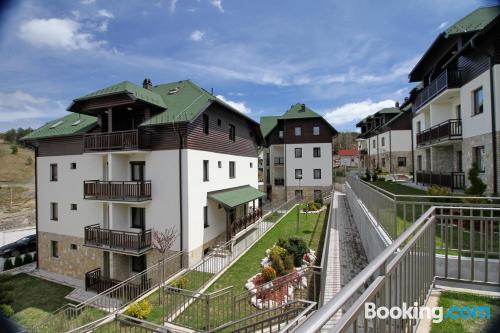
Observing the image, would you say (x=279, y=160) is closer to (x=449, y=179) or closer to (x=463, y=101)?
(x=449, y=179)

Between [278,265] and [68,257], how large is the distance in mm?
13514

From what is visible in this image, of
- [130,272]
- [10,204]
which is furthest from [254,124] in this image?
[10,204]

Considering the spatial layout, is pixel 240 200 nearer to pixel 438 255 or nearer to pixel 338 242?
pixel 338 242

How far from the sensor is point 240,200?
15.8m

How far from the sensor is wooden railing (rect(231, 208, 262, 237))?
16.2 m

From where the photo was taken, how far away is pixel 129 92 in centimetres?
1210

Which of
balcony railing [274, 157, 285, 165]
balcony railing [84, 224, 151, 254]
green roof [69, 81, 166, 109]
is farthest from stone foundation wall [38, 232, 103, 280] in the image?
balcony railing [274, 157, 285, 165]

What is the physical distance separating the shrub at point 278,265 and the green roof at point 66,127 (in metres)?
13.0

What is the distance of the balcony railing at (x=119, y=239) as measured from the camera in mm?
12172

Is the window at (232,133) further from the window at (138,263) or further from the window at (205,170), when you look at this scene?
the window at (138,263)

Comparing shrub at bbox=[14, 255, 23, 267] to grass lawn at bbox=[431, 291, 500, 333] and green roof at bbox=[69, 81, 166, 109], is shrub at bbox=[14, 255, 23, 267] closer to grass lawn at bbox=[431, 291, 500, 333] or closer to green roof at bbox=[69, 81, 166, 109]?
green roof at bbox=[69, 81, 166, 109]

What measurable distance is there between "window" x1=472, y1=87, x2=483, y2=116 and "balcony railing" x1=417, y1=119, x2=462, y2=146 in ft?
4.80

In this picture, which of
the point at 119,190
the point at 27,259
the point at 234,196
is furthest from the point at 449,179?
the point at 27,259

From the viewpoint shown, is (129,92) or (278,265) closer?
(278,265)
